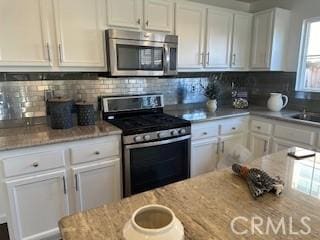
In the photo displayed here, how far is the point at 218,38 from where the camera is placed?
294 centimetres

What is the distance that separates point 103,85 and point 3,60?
0.96m

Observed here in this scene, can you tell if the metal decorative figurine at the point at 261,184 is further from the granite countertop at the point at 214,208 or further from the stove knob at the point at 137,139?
the stove knob at the point at 137,139

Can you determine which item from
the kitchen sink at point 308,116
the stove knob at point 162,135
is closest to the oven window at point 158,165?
the stove knob at point 162,135

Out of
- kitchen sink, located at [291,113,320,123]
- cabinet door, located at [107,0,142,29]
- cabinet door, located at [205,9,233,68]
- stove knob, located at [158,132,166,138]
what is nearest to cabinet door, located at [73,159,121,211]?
stove knob, located at [158,132,166,138]

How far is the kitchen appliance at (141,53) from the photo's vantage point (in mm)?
2191

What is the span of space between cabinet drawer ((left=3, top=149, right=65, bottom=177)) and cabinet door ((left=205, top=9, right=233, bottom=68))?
6.63 ft

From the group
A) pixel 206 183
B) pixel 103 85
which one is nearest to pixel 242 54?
pixel 103 85

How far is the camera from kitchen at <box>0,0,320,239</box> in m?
1.14

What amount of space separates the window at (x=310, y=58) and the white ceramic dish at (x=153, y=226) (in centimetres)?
302

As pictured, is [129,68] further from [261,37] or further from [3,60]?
[261,37]

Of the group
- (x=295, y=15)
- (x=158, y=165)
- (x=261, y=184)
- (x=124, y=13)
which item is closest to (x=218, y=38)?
(x=295, y=15)

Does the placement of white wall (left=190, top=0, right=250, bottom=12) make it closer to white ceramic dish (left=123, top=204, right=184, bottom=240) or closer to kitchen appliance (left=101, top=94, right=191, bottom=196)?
kitchen appliance (left=101, top=94, right=191, bottom=196)

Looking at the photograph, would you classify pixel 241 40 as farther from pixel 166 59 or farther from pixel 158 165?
pixel 158 165

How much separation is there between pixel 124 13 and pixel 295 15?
2.24m
